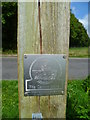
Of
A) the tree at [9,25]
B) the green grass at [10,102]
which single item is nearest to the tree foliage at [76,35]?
the tree at [9,25]

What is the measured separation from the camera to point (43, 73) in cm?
120

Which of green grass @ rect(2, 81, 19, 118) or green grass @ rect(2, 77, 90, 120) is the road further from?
green grass @ rect(2, 77, 90, 120)

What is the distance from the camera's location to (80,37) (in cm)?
2712

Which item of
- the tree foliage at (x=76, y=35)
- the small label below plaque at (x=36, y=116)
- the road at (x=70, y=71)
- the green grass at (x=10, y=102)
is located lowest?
the green grass at (x=10, y=102)

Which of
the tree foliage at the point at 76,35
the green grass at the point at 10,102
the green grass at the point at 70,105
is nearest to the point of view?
the green grass at the point at 70,105

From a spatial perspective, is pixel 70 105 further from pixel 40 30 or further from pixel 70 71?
pixel 70 71

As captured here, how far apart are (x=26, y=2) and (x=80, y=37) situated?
1044 inches

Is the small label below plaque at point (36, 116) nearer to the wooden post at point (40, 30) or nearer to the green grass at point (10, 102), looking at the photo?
the wooden post at point (40, 30)

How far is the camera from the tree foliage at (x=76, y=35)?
78.9ft

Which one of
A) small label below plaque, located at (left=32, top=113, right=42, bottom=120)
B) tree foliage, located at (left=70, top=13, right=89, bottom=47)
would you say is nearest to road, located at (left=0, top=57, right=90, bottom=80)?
small label below plaque, located at (left=32, top=113, right=42, bottom=120)

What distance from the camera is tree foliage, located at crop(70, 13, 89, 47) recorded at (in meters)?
24.1

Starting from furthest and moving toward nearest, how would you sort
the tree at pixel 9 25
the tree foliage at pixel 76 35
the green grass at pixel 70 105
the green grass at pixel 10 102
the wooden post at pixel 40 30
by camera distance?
the tree foliage at pixel 76 35 < the tree at pixel 9 25 < the green grass at pixel 10 102 < the green grass at pixel 70 105 < the wooden post at pixel 40 30

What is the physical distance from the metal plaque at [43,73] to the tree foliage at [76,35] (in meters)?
22.3

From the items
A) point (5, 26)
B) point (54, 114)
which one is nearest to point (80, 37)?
point (5, 26)
